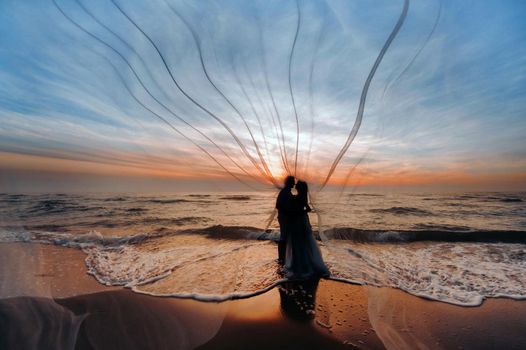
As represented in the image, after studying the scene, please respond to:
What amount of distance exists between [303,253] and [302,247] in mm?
141

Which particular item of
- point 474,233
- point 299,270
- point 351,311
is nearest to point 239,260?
point 299,270

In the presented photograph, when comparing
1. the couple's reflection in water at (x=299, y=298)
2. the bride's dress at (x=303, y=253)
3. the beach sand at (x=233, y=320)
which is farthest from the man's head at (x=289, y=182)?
the beach sand at (x=233, y=320)

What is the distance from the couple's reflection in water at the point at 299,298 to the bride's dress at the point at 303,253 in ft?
0.93

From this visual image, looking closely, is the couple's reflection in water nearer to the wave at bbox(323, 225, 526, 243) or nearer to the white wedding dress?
the white wedding dress

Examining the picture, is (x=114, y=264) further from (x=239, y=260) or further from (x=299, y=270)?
(x=299, y=270)

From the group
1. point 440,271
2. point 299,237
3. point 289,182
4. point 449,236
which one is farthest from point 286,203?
point 449,236

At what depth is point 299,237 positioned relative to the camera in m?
6.82

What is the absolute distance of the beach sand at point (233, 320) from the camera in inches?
143

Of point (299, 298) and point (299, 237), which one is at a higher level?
point (299, 237)

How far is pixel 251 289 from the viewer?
5.96 meters

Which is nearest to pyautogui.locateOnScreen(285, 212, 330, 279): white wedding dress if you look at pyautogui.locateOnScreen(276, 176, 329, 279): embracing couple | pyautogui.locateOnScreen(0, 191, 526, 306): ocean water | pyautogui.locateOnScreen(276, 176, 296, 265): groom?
pyautogui.locateOnScreen(276, 176, 329, 279): embracing couple

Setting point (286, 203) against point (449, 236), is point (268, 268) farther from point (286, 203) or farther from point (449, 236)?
point (449, 236)

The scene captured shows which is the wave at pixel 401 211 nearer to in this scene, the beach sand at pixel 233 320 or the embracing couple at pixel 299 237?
the embracing couple at pixel 299 237

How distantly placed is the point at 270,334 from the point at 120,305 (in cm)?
242
